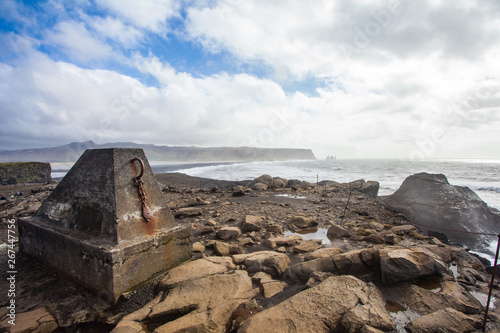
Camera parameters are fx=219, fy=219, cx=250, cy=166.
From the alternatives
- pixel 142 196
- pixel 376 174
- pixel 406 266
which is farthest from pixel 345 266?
pixel 376 174

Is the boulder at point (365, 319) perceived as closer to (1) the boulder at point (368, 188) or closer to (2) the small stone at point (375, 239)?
(2) the small stone at point (375, 239)

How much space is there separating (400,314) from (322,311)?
123 centimetres

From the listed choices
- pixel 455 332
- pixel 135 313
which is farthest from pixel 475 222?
pixel 135 313

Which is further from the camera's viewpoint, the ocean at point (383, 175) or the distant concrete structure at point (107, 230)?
the ocean at point (383, 175)

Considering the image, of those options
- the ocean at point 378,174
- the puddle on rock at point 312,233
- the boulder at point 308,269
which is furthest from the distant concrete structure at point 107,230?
the ocean at point 378,174

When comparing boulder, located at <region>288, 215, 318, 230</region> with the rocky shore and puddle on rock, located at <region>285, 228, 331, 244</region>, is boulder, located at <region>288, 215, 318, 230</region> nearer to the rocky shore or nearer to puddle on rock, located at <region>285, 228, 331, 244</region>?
puddle on rock, located at <region>285, 228, 331, 244</region>

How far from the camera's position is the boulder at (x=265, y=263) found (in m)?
3.59

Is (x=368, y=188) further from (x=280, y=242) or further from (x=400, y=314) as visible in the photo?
(x=400, y=314)

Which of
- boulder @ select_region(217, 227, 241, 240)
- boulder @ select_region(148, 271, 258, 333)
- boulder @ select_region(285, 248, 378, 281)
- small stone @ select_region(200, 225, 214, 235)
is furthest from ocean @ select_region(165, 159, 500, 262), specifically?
small stone @ select_region(200, 225, 214, 235)

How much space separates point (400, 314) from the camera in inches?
109

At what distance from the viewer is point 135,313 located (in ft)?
8.10

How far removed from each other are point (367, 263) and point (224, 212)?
530cm

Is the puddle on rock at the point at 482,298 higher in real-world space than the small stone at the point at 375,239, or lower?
lower

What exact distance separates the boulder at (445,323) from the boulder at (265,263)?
5.71 feet
